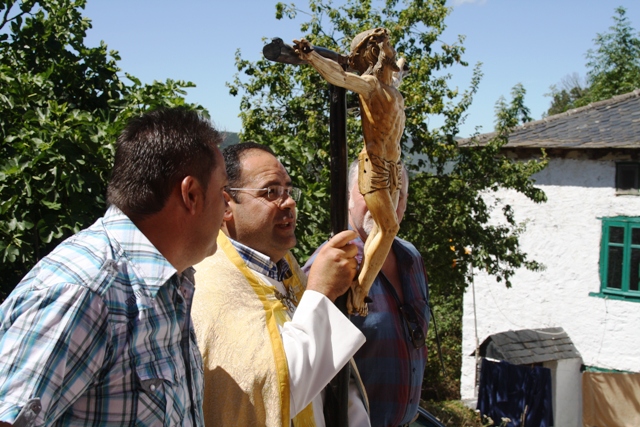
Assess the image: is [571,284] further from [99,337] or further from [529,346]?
[99,337]

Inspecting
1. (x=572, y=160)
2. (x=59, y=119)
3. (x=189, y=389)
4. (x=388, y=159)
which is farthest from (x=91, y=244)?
(x=572, y=160)

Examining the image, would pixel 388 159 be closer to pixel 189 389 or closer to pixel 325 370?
pixel 325 370

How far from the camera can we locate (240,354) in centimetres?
190

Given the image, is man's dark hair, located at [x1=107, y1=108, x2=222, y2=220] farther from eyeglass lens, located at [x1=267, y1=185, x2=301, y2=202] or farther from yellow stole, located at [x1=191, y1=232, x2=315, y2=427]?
eyeglass lens, located at [x1=267, y1=185, x2=301, y2=202]

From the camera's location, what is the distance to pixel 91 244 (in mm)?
1344

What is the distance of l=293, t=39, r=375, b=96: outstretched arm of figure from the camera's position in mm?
1650

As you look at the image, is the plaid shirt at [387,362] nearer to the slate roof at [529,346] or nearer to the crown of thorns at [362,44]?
the crown of thorns at [362,44]

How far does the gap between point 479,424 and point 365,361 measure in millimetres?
7986

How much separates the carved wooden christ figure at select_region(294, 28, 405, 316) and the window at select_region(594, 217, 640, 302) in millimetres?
10582

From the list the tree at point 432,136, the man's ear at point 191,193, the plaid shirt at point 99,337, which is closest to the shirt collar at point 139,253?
the plaid shirt at point 99,337

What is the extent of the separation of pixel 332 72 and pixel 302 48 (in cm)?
10

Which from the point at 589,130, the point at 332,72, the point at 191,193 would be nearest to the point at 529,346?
the point at 589,130

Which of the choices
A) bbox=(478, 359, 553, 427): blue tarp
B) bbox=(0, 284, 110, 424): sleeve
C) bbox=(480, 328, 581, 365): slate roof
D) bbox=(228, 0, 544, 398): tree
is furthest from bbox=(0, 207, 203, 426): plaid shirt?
bbox=(480, 328, 581, 365): slate roof

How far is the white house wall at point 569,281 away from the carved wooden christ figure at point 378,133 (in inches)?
417
